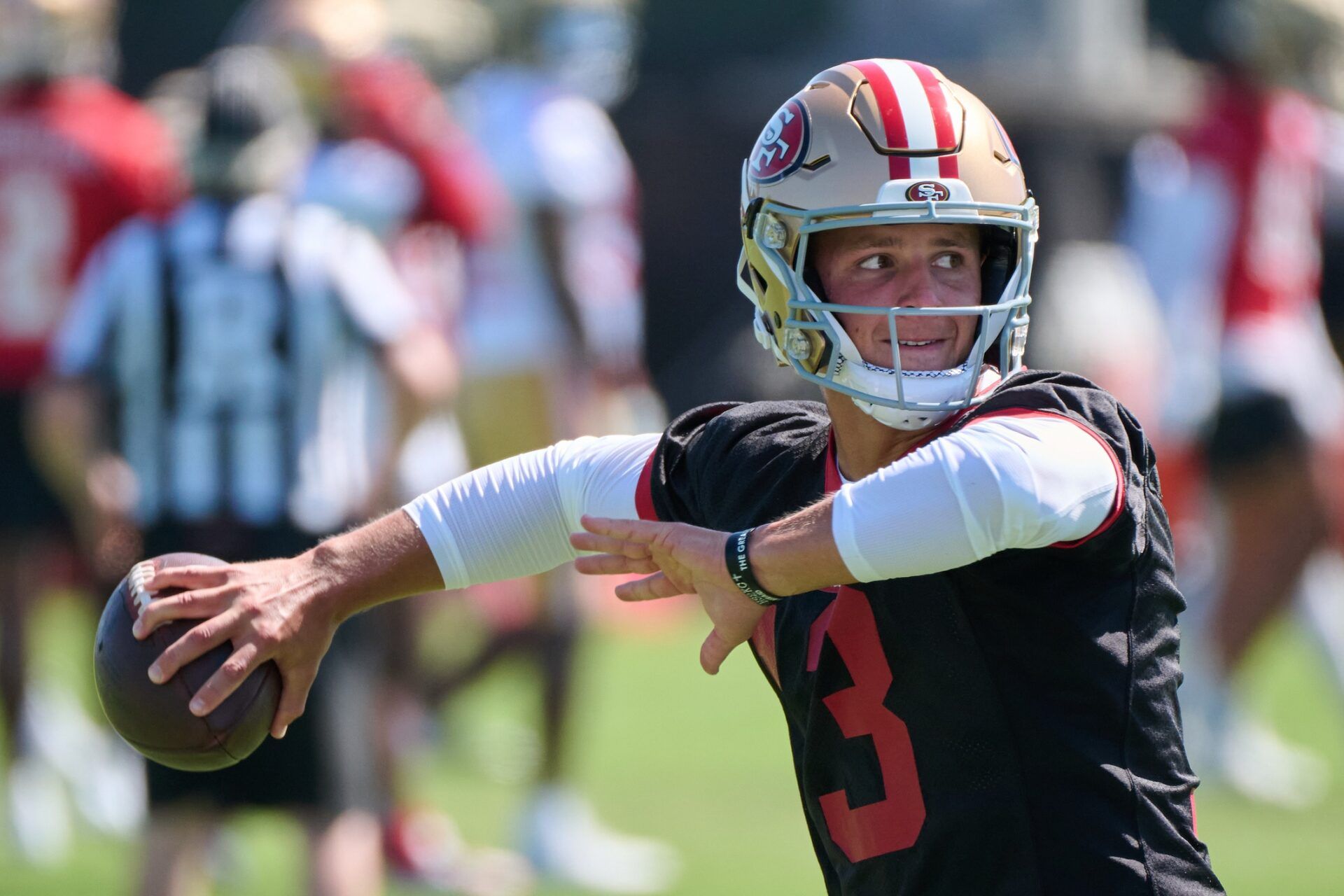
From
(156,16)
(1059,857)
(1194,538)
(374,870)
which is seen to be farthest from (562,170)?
(156,16)

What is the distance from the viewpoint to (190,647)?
2566mm

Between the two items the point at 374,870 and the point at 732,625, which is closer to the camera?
the point at 732,625

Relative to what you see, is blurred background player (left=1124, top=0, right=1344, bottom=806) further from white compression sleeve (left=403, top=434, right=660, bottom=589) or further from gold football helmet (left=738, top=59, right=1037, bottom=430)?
gold football helmet (left=738, top=59, right=1037, bottom=430)

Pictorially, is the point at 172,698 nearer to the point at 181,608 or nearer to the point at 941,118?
the point at 181,608

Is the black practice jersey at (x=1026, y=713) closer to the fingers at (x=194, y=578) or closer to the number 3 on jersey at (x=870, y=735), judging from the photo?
the number 3 on jersey at (x=870, y=735)

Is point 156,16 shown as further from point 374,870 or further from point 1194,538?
point 374,870

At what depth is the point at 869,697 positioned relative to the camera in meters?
2.54

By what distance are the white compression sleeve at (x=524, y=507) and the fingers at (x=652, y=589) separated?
0.33 m

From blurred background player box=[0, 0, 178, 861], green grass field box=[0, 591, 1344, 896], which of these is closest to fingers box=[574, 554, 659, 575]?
green grass field box=[0, 591, 1344, 896]

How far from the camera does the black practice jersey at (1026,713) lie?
237cm

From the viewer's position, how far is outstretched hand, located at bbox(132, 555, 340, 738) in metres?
2.57

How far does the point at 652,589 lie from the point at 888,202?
24.2 inches

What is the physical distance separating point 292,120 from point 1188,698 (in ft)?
13.1

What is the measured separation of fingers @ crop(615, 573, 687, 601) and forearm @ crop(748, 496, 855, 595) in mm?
192
